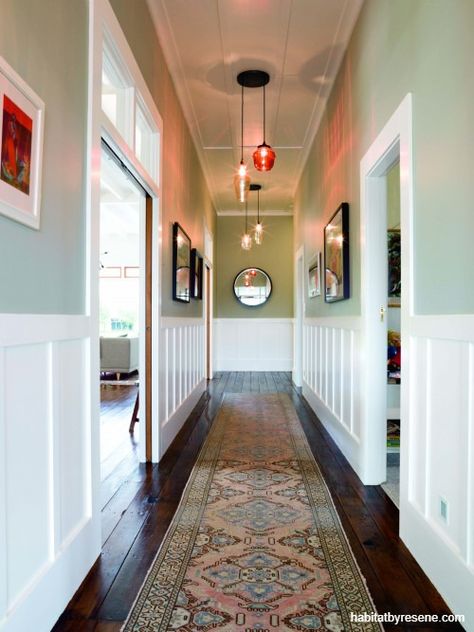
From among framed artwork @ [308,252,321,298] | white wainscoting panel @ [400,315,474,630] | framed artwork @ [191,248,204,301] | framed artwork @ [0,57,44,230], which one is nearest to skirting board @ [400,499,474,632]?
white wainscoting panel @ [400,315,474,630]

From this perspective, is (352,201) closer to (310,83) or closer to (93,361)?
(310,83)

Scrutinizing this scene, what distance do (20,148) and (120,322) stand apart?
11.1m

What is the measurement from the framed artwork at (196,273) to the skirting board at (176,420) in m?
1.15

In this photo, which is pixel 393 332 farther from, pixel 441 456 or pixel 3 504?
pixel 3 504

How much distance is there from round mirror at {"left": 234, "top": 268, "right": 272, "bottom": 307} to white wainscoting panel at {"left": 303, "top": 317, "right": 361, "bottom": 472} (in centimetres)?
332

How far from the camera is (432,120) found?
1.76m

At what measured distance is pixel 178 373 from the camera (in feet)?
13.3

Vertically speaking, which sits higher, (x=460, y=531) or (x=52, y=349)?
(x=52, y=349)

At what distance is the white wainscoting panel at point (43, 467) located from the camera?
48.9 inches

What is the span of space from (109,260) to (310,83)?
9.18 m

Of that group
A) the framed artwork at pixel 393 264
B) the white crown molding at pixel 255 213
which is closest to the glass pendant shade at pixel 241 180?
the framed artwork at pixel 393 264

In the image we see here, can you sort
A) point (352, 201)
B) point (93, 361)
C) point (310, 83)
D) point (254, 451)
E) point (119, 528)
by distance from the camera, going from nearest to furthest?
point (93, 361) → point (119, 528) → point (352, 201) → point (254, 451) → point (310, 83)

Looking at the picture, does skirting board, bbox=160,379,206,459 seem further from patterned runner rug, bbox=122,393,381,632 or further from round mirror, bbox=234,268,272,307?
round mirror, bbox=234,268,272,307

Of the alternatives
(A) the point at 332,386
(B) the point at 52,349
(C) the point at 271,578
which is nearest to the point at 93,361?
(B) the point at 52,349
